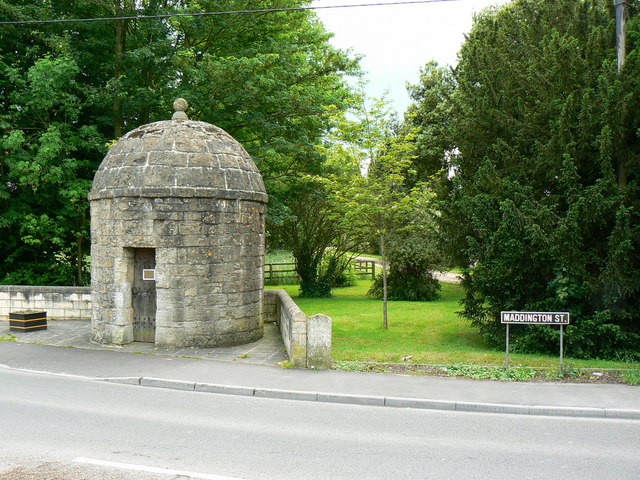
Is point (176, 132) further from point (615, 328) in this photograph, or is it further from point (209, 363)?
point (615, 328)

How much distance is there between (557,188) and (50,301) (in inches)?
581

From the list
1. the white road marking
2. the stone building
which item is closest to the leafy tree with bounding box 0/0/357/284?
the stone building

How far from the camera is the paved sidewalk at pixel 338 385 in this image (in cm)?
791

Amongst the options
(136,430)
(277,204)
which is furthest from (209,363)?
(277,204)

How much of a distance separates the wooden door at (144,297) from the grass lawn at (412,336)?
4.56 m

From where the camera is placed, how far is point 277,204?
20344mm

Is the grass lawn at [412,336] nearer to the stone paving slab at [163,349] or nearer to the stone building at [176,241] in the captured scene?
the stone paving slab at [163,349]

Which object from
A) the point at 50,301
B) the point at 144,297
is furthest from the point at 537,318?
the point at 50,301

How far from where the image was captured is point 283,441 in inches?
254

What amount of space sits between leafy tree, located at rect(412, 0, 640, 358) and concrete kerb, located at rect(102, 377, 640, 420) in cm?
399

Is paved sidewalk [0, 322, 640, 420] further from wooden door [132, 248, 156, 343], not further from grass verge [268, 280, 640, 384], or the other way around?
wooden door [132, 248, 156, 343]

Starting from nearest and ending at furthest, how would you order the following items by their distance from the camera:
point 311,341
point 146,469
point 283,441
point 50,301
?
point 146,469 < point 283,441 < point 311,341 < point 50,301

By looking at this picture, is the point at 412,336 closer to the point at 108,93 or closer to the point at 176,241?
the point at 176,241

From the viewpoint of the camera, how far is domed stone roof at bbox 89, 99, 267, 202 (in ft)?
38.2
